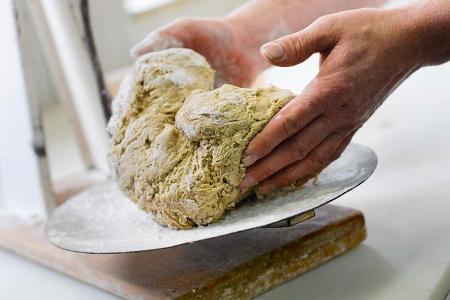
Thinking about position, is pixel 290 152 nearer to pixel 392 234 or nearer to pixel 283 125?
pixel 283 125

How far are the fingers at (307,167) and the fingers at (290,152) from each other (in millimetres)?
13

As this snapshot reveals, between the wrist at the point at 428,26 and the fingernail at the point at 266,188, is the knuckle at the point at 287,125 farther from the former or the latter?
the wrist at the point at 428,26

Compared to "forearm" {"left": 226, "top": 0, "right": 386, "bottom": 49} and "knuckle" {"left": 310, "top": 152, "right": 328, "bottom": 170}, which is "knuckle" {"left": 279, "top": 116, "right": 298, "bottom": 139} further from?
"forearm" {"left": 226, "top": 0, "right": 386, "bottom": 49}

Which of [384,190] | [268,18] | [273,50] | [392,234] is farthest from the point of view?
[268,18]

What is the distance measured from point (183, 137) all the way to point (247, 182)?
13 centimetres

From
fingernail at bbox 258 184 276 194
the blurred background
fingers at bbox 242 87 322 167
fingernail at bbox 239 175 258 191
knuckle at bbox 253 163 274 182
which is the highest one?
fingers at bbox 242 87 322 167

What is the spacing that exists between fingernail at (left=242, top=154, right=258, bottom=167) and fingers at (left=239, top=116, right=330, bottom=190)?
0.04 ft

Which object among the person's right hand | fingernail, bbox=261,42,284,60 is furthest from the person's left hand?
the person's right hand

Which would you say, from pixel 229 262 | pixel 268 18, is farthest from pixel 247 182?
pixel 268 18

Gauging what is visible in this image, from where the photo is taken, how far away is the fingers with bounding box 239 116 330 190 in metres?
0.95

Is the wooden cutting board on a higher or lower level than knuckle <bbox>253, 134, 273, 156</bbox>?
lower

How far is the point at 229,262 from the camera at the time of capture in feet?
3.26

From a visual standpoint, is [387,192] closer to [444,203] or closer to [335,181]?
[444,203]

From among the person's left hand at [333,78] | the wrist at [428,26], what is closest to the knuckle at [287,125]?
the person's left hand at [333,78]
